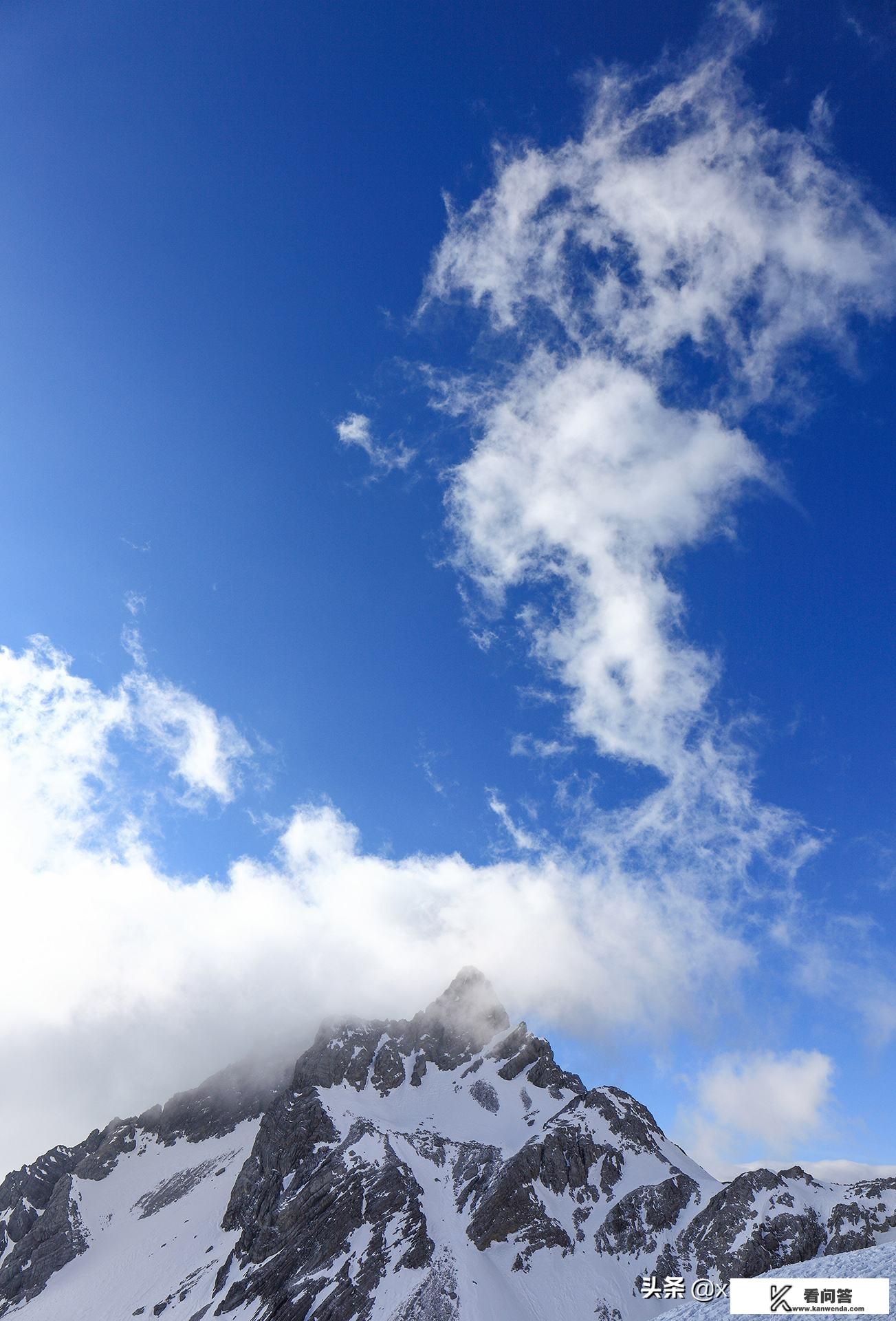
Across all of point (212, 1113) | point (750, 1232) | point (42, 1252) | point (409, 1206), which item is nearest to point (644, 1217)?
point (750, 1232)

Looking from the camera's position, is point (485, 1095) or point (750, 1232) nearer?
point (750, 1232)

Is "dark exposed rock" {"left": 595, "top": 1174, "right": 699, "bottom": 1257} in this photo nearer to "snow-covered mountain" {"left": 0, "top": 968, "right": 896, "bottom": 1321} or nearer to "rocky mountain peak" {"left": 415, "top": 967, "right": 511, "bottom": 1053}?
"snow-covered mountain" {"left": 0, "top": 968, "right": 896, "bottom": 1321}

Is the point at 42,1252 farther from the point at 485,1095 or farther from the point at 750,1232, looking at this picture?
the point at 750,1232

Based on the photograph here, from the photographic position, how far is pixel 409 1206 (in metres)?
98.2

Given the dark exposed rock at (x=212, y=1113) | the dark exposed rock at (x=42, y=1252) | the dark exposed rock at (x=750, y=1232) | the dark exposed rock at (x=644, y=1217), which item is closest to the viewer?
the dark exposed rock at (x=750, y=1232)

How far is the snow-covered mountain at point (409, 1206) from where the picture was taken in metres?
85.1

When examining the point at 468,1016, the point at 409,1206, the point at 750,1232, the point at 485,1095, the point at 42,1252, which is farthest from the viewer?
the point at 468,1016

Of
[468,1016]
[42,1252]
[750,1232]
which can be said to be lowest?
[42,1252]

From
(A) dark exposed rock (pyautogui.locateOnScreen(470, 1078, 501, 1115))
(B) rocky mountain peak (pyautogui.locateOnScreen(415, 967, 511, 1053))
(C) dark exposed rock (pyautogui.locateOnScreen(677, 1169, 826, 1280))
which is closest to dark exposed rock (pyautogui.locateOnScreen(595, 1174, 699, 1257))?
(C) dark exposed rock (pyautogui.locateOnScreen(677, 1169, 826, 1280))

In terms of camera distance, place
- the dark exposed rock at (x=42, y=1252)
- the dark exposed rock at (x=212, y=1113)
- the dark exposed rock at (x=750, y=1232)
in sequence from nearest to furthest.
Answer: the dark exposed rock at (x=750, y=1232), the dark exposed rock at (x=42, y=1252), the dark exposed rock at (x=212, y=1113)

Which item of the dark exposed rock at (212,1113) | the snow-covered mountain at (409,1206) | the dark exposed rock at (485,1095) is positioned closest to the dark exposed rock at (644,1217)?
the snow-covered mountain at (409,1206)

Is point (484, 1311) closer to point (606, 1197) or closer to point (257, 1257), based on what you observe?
point (606, 1197)

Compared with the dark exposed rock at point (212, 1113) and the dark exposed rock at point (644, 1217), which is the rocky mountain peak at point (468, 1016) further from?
the dark exposed rock at point (644, 1217)

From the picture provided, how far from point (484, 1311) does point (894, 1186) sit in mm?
61247
